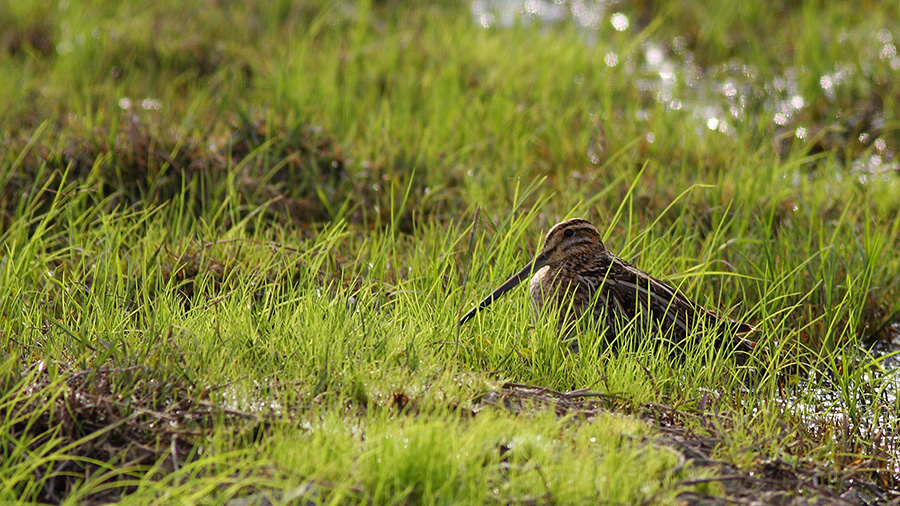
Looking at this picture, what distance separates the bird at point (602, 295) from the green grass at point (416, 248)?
0.15 metres

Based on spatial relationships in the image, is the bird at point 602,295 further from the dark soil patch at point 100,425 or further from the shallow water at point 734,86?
the shallow water at point 734,86

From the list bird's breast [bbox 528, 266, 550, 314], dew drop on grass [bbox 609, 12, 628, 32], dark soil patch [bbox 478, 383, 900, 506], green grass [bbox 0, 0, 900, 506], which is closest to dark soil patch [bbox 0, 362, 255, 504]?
green grass [bbox 0, 0, 900, 506]

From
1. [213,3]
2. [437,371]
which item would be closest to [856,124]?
[437,371]

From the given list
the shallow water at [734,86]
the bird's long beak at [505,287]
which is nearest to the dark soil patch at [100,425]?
the bird's long beak at [505,287]

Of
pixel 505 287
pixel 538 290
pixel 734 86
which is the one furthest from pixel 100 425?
pixel 734 86

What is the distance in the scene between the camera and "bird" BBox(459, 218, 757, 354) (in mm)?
4402

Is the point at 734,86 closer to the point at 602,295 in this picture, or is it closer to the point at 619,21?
the point at 619,21

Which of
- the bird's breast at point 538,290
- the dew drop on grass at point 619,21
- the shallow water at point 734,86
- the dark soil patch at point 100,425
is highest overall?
the dew drop on grass at point 619,21

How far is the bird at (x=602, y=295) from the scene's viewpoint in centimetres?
440

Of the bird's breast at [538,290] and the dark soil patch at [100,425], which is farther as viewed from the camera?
the bird's breast at [538,290]

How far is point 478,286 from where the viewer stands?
463 cm

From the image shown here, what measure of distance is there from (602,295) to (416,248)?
3.60ft

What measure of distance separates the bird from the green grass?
150mm

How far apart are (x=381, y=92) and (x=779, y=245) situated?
392cm
